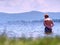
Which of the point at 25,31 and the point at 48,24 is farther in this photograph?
the point at 25,31

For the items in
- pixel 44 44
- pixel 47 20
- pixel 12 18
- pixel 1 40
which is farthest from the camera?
pixel 12 18

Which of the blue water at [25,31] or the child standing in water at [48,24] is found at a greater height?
the child standing in water at [48,24]

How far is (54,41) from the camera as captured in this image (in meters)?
8.77

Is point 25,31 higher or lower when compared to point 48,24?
lower

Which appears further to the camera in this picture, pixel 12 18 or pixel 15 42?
pixel 12 18

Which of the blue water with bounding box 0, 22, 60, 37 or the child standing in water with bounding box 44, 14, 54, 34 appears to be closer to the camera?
the blue water with bounding box 0, 22, 60, 37

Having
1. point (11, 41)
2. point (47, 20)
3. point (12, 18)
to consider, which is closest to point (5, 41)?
point (11, 41)

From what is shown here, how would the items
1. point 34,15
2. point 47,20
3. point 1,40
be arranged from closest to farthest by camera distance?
point 1,40
point 47,20
point 34,15

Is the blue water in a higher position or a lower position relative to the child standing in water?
lower

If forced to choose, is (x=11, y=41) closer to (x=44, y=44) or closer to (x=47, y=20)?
(x=44, y=44)

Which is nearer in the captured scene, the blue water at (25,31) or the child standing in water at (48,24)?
the blue water at (25,31)

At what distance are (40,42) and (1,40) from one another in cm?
117

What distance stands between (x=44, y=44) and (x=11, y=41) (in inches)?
39.3

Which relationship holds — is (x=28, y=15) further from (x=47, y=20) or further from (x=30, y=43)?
(x=30, y=43)
